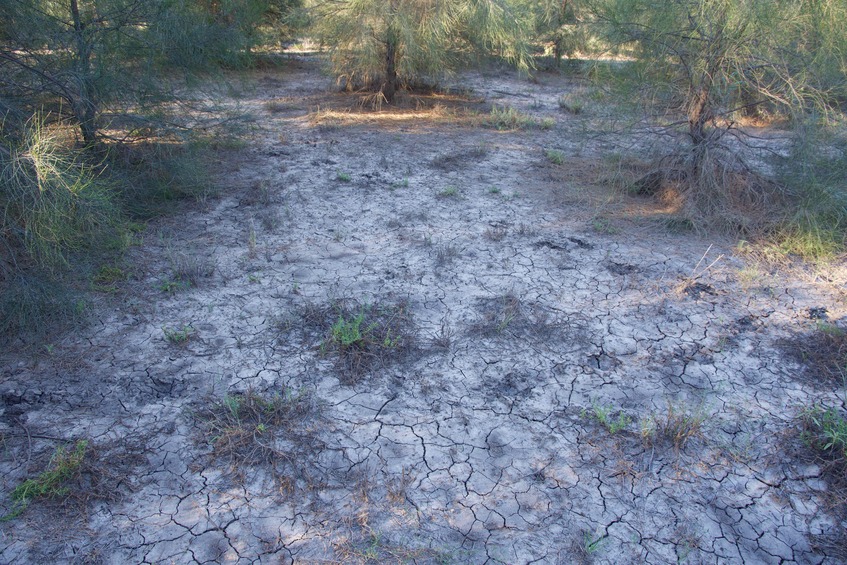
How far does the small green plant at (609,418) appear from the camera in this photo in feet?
11.6

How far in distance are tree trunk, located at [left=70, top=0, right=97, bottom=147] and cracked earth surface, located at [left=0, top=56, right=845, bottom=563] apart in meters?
1.14

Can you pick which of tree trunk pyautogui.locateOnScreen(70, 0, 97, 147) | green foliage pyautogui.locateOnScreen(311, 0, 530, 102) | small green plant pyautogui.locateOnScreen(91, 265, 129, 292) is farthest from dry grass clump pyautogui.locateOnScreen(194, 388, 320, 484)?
green foliage pyautogui.locateOnScreen(311, 0, 530, 102)

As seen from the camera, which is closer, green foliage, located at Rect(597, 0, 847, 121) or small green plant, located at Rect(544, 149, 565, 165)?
green foliage, located at Rect(597, 0, 847, 121)

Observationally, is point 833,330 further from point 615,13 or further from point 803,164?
point 615,13

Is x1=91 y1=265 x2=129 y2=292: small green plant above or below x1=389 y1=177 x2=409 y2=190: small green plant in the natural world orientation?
below

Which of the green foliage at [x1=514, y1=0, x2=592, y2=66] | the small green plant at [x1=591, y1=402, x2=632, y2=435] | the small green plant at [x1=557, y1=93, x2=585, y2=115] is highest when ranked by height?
the green foliage at [x1=514, y1=0, x2=592, y2=66]

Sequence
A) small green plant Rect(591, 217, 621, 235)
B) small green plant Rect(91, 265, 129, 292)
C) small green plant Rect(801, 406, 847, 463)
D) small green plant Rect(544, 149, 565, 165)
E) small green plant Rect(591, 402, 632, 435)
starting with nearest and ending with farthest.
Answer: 1. small green plant Rect(801, 406, 847, 463)
2. small green plant Rect(591, 402, 632, 435)
3. small green plant Rect(91, 265, 129, 292)
4. small green plant Rect(591, 217, 621, 235)
5. small green plant Rect(544, 149, 565, 165)

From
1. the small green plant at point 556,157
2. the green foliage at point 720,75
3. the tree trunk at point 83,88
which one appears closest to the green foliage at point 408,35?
the small green plant at point 556,157

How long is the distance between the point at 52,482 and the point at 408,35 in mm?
7744

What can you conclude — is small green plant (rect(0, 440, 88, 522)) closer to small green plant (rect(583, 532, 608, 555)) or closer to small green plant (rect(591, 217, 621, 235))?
small green plant (rect(583, 532, 608, 555))

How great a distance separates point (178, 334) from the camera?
420 centimetres

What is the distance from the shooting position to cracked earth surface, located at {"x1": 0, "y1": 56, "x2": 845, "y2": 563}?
286 centimetres

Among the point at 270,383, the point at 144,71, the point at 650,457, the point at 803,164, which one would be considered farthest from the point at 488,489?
the point at 144,71

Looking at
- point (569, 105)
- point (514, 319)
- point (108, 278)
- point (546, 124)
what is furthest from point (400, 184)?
point (569, 105)
